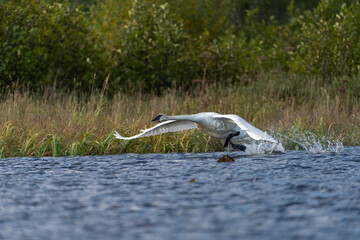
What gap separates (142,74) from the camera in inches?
709

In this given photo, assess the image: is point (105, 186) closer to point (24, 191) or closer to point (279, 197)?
point (24, 191)

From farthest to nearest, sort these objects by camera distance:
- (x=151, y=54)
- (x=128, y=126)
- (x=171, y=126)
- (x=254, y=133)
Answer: (x=151, y=54) < (x=128, y=126) < (x=171, y=126) < (x=254, y=133)

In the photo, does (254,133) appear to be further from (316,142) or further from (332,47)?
(332,47)

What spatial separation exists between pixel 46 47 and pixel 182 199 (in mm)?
12340

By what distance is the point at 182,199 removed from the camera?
18.0 feet

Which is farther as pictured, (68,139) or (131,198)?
(68,139)

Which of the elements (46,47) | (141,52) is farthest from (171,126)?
(141,52)

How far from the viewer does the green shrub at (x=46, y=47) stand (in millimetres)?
16188

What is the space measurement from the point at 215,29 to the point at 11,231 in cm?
2273

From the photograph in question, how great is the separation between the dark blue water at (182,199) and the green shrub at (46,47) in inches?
321

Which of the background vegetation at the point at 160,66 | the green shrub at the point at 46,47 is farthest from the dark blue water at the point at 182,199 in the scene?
the green shrub at the point at 46,47

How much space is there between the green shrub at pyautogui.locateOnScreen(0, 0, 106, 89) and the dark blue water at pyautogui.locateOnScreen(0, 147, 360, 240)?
8.15m

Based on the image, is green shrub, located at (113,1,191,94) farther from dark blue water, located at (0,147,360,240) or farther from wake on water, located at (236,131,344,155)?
dark blue water, located at (0,147,360,240)

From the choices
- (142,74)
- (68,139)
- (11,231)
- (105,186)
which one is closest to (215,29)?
(142,74)
